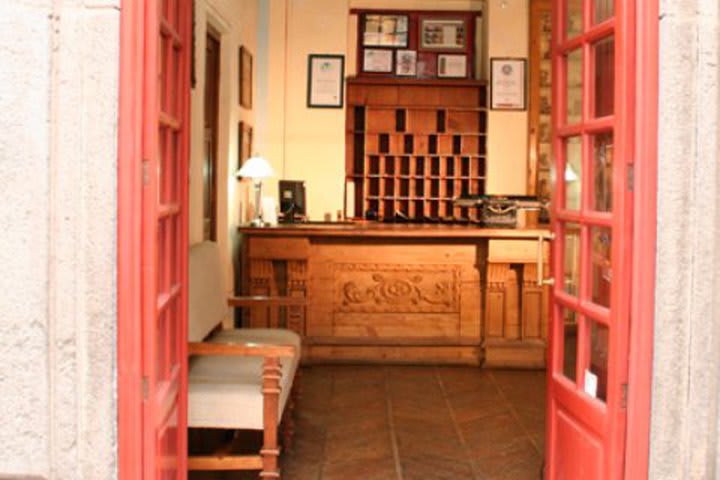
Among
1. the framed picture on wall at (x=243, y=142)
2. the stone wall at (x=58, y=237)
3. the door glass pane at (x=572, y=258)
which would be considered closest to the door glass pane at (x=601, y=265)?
the door glass pane at (x=572, y=258)

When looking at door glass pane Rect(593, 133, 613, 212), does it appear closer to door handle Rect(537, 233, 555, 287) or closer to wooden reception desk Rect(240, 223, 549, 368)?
door handle Rect(537, 233, 555, 287)

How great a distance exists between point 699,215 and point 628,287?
0.31m

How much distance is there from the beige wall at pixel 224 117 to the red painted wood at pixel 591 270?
2.82 m

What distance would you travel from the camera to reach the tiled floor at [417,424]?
496cm

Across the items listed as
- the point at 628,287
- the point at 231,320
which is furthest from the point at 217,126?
the point at 628,287

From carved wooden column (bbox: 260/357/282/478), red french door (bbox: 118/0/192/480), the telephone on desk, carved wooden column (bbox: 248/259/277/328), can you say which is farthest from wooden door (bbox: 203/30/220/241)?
red french door (bbox: 118/0/192/480)

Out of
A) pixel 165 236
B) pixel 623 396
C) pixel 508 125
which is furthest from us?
pixel 508 125

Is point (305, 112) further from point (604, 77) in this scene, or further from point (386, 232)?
point (604, 77)

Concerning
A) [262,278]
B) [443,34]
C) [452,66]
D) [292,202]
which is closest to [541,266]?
[262,278]

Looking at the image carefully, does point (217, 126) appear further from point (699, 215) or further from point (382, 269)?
point (699, 215)

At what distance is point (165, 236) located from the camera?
324 cm

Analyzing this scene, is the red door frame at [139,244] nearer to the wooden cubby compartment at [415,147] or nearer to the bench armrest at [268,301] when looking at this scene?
the bench armrest at [268,301]

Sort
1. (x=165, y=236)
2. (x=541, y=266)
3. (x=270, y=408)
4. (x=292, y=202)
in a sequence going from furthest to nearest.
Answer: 1. (x=292, y=202)
2. (x=270, y=408)
3. (x=541, y=266)
4. (x=165, y=236)

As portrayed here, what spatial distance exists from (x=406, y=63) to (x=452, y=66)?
1.82 feet
